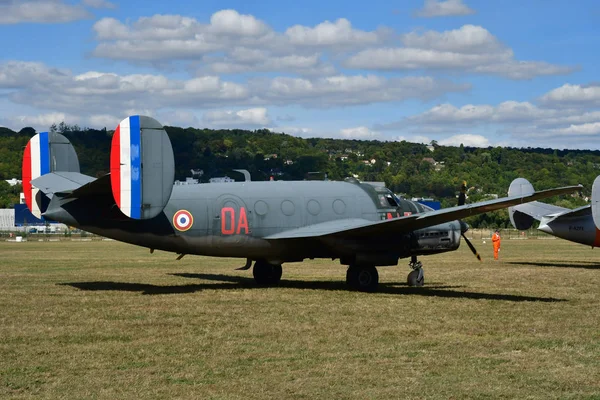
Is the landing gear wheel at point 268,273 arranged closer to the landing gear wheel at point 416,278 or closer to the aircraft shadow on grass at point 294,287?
the aircraft shadow on grass at point 294,287

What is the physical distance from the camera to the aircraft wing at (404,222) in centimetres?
2000

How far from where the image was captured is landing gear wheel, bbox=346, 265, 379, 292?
22.9 m

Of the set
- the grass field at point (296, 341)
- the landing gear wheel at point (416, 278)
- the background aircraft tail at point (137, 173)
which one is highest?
the background aircraft tail at point (137, 173)

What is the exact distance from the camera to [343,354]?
13062mm

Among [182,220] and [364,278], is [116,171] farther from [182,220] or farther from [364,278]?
[364,278]

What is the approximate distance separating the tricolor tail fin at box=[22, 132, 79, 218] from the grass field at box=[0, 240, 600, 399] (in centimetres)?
262

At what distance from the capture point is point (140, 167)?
19.5m

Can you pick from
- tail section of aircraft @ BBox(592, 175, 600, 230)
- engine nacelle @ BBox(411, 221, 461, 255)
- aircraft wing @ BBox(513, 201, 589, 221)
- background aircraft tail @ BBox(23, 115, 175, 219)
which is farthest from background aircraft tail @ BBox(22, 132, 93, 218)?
aircraft wing @ BBox(513, 201, 589, 221)

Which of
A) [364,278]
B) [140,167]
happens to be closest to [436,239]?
[364,278]

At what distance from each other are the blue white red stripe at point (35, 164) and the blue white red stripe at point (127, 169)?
5.43 meters

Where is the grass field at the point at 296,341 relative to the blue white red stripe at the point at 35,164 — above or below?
below

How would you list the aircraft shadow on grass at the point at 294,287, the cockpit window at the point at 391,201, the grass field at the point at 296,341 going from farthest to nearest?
the cockpit window at the point at 391,201 → the aircraft shadow on grass at the point at 294,287 → the grass field at the point at 296,341

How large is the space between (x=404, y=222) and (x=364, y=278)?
262cm

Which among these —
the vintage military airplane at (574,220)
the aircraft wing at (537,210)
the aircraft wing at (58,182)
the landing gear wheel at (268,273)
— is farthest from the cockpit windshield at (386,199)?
the aircraft wing at (537,210)
